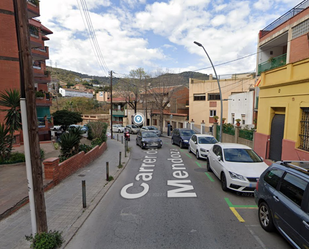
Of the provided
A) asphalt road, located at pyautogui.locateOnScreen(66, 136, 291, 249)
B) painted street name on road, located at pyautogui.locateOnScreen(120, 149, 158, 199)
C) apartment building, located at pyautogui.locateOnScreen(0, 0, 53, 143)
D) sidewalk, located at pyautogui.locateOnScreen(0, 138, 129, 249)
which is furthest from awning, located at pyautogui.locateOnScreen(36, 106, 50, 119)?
asphalt road, located at pyautogui.locateOnScreen(66, 136, 291, 249)

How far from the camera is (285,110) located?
943cm

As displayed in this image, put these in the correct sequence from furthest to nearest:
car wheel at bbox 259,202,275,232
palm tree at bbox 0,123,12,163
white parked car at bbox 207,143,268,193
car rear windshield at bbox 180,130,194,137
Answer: car rear windshield at bbox 180,130,194,137 → palm tree at bbox 0,123,12,163 → white parked car at bbox 207,143,268,193 → car wheel at bbox 259,202,275,232

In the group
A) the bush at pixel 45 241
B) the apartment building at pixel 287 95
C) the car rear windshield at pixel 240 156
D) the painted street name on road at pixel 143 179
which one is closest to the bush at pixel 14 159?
the painted street name on road at pixel 143 179

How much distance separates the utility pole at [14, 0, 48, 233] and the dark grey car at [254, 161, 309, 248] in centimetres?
472

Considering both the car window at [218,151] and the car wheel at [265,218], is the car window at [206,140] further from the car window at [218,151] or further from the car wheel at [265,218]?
the car wheel at [265,218]

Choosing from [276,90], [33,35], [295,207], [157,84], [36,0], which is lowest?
[295,207]

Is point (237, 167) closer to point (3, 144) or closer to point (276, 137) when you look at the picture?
point (276, 137)

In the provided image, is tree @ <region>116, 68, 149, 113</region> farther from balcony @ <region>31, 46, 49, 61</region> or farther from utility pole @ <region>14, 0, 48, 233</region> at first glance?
utility pole @ <region>14, 0, 48, 233</region>

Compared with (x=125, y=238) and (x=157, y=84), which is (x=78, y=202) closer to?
(x=125, y=238)

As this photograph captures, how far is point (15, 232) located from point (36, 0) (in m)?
20.5

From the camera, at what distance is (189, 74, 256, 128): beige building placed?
1186 inches

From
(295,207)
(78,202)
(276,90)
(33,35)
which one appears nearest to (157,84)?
(33,35)

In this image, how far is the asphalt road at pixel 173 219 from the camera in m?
4.07

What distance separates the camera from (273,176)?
4.48 metres
